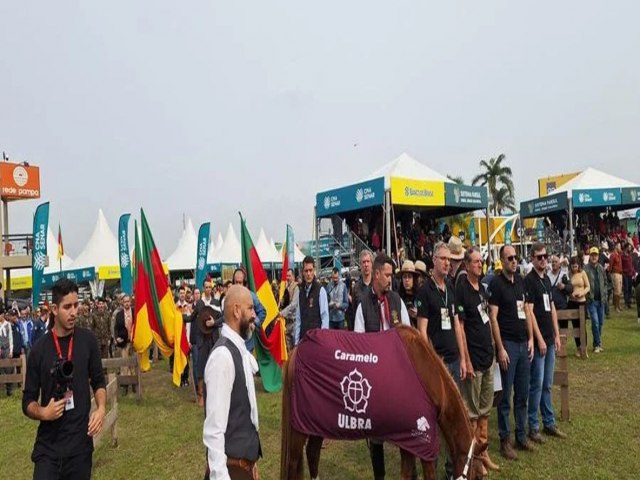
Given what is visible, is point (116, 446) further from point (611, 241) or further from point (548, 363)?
point (611, 241)

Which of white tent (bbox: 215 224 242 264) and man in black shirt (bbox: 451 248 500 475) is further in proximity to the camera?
white tent (bbox: 215 224 242 264)

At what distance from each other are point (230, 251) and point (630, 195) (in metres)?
26.2

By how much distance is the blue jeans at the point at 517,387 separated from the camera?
5.18 m

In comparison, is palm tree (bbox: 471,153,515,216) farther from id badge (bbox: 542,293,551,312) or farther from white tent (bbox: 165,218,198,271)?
id badge (bbox: 542,293,551,312)

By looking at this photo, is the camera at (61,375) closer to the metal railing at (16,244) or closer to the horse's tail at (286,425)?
the horse's tail at (286,425)

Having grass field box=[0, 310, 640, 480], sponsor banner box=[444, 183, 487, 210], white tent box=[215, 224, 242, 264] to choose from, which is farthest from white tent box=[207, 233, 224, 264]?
grass field box=[0, 310, 640, 480]

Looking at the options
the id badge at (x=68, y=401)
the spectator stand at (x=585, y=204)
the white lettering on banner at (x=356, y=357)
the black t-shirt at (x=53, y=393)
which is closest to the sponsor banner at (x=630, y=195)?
the spectator stand at (x=585, y=204)

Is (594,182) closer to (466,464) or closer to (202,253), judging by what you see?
(202,253)

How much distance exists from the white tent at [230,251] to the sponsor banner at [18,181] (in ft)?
41.2

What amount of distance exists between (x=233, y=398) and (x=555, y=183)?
61.0 m

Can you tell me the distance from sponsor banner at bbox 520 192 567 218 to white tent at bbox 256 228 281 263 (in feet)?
57.7

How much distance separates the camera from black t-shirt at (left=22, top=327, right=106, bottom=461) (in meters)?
3.16

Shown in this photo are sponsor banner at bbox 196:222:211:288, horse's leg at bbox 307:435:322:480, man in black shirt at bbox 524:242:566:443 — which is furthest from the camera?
sponsor banner at bbox 196:222:211:288

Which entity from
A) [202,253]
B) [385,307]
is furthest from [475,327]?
[202,253]
